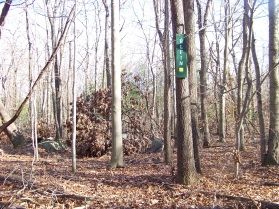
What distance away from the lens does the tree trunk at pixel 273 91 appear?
25.4ft

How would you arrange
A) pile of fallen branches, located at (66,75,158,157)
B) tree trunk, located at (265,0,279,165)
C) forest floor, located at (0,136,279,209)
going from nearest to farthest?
forest floor, located at (0,136,279,209)
tree trunk, located at (265,0,279,165)
pile of fallen branches, located at (66,75,158,157)

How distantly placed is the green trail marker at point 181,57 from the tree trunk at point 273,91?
2.82 m

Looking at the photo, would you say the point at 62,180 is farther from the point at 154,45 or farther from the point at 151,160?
the point at 154,45

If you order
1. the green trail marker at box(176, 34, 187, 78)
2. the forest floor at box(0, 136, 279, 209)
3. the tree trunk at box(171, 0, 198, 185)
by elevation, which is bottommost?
the forest floor at box(0, 136, 279, 209)

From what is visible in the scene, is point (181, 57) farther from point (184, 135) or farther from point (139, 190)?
point (139, 190)

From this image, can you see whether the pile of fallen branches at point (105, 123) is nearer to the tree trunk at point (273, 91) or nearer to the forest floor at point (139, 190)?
the forest floor at point (139, 190)

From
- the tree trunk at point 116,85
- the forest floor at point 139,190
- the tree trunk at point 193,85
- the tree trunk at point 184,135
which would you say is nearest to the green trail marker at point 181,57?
the tree trunk at point 184,135

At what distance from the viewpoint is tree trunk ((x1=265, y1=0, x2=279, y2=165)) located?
774 centimetres

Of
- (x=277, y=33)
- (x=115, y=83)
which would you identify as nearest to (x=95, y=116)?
(x=115, y=83)

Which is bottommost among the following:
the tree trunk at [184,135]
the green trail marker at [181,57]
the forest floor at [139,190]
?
the forest floor at [139,190]

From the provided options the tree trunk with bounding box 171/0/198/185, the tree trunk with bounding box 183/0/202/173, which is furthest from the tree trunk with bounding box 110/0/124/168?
the tree trunk with bounding box 171/0/198/185

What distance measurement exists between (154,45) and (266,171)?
15.8 meters

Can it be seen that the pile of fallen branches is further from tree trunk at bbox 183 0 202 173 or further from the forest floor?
tree trunk at bbox 183 0 202 173

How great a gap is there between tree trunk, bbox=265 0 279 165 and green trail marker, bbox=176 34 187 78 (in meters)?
2.82
